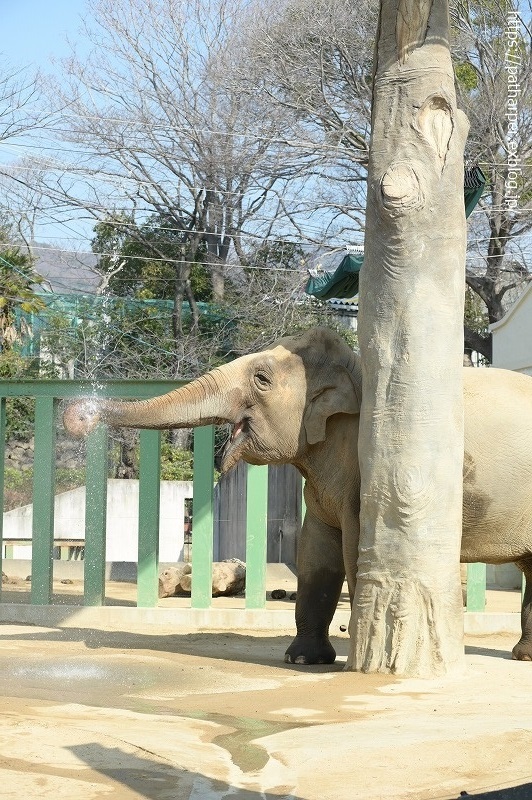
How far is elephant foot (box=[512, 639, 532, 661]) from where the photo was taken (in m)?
6.57

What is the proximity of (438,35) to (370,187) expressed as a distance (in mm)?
813

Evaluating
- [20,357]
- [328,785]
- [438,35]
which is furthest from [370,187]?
[20,357]

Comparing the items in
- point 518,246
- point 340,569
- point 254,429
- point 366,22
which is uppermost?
point 366,22

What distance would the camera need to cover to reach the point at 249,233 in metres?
26.3

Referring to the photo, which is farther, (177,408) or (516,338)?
(516,338)

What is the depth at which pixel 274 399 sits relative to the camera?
636 cm

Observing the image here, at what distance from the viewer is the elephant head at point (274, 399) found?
634cm

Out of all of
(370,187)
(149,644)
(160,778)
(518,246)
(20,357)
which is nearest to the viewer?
(160,778)

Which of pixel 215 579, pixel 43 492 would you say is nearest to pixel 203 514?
pixel 43 492

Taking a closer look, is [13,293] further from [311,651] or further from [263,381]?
[311,651]

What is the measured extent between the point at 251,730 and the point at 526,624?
2615 millimetres

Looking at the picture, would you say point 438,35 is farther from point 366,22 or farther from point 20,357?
point 366,22

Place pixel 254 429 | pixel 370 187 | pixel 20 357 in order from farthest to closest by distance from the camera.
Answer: pixel 20 357
pixel 254 429
pixel 370 187

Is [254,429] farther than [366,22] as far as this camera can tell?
No
